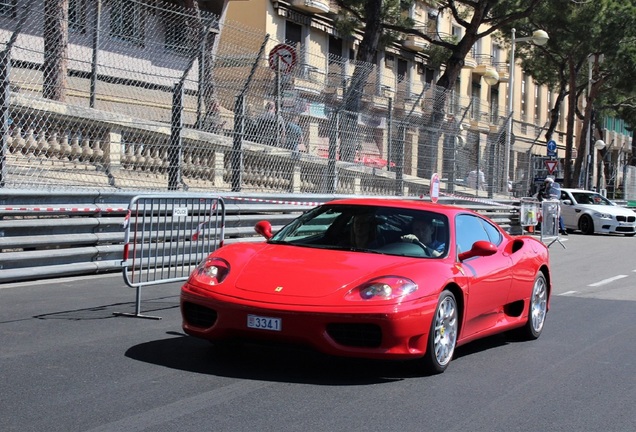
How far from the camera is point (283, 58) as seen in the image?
15.4 meters

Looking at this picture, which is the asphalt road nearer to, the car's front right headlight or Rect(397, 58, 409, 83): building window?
the car's front right headlight

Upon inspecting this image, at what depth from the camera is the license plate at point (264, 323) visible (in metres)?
6.26

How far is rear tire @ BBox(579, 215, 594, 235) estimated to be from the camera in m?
29.2

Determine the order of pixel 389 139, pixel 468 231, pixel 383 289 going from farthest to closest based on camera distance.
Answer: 1. pixel 389 139
2. pixel 468 231
3. pixel 383 289

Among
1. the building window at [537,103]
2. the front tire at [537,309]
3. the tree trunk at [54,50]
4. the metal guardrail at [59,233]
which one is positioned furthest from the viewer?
the building window at [537,103]

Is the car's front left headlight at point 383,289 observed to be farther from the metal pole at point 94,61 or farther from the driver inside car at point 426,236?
the metal pole at point 94,61

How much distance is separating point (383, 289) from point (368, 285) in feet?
0.36

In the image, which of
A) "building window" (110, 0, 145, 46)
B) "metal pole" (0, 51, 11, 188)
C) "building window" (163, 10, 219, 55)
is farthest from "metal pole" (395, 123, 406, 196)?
"metal pole" (0, 51, 11, 188)

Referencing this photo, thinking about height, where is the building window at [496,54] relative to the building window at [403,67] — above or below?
above

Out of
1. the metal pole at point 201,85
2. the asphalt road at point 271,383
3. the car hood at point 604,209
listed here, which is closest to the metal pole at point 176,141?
the metal pole at point 201,85

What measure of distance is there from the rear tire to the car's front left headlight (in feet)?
78.7

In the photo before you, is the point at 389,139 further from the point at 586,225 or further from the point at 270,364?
the point at 270,364

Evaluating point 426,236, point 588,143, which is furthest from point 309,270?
point 588,143

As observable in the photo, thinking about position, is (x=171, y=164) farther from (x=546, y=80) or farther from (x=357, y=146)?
(x=546, y=80)
